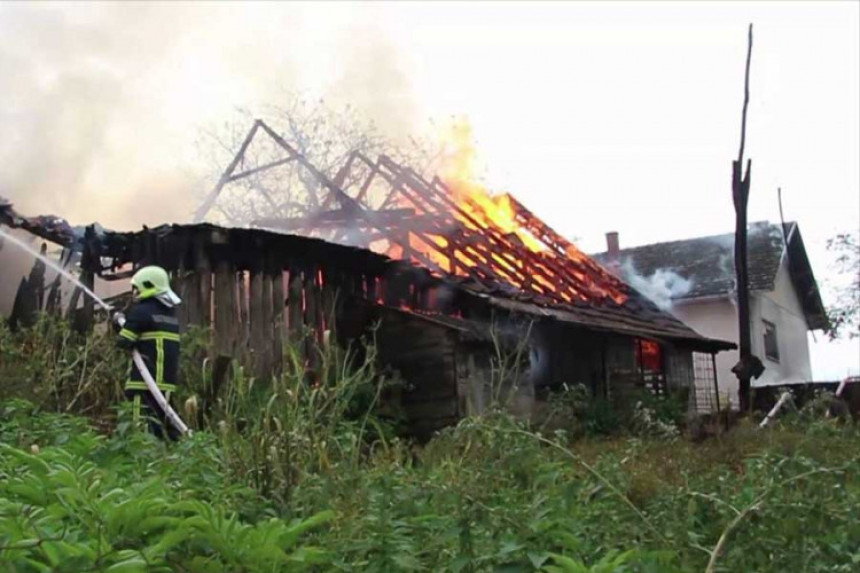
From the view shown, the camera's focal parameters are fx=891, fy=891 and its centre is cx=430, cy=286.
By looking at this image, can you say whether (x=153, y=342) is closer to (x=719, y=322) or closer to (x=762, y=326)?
(x=719, y=322)

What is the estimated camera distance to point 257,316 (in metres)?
9.77

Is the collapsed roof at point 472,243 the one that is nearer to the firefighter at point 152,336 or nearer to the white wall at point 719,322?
the firefighter at point 152,336

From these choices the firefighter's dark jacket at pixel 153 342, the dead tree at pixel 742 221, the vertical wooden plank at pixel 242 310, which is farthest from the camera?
the dead tree at pixel 742 221

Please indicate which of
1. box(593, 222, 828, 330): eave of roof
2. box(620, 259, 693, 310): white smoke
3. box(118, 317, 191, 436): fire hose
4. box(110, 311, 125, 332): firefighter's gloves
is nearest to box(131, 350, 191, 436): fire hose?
box(118, 317, 191, 436): fire hose

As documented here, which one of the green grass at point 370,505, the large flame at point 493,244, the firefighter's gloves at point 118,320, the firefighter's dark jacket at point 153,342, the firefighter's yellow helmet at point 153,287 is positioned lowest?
the green grass at point 370,505

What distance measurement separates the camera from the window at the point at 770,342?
2517cm

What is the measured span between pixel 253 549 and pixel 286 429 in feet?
4.46

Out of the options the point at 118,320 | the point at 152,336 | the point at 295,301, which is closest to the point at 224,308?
the point at 295,301

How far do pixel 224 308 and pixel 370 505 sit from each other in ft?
21.7

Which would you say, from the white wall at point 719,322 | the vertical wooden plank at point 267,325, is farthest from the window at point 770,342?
the vertical wooden plank at point 267,325

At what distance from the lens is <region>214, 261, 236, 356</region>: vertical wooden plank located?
9328 millimetres

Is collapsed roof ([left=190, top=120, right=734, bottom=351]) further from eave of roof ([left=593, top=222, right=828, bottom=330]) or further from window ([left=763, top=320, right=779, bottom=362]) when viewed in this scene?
window ([left=763, top=320, right=779, bottom=362])

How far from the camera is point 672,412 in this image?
12945mm

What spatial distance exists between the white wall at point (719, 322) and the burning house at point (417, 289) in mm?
5629
